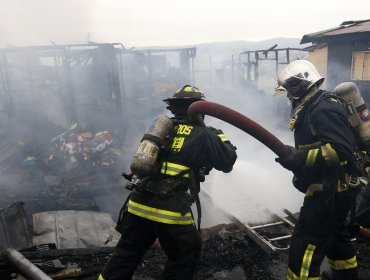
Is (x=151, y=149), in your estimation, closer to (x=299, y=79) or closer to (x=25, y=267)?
(x=299, y=79)

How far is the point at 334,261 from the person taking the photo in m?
3.09

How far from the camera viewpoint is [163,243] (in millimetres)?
2830

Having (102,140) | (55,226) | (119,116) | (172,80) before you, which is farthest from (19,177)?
(172,80)

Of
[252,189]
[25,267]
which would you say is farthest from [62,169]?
[25,267]

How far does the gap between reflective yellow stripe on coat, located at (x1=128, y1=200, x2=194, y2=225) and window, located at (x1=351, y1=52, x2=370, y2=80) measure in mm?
10122

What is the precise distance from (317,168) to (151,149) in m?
1.33

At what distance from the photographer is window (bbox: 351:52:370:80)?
10676 mm

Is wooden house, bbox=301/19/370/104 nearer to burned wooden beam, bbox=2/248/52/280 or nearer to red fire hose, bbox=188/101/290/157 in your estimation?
red fire hose, bbox=188/101/290/157

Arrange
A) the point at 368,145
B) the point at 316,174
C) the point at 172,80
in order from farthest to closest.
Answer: the point at 172,80 < the point at 368,145 < the point at 316,174

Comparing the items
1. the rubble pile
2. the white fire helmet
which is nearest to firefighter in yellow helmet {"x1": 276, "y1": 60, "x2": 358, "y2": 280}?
A: the white fire helmet

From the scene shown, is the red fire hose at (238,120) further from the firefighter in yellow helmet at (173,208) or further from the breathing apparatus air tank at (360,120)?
the breathing apparatus air tank at (360,120)

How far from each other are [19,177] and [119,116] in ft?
14.0

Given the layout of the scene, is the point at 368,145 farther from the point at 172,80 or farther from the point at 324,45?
the point at 172,80

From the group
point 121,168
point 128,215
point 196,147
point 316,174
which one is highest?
point 196,147
